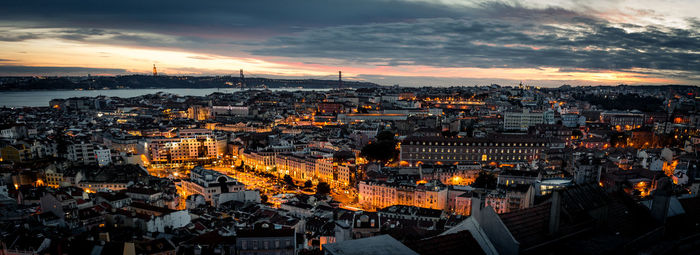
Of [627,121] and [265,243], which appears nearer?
[265,243]

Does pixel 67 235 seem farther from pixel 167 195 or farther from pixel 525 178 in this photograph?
pixel 525 178

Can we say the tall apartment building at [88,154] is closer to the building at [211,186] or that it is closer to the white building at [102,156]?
the white building at [102,156]

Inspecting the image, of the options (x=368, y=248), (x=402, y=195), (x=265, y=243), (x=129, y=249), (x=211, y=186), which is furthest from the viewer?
(x=402, y=195)

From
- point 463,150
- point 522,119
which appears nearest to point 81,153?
point 463,150

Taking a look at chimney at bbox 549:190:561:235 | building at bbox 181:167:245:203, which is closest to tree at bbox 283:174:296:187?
building at bbox 181:167:245:203

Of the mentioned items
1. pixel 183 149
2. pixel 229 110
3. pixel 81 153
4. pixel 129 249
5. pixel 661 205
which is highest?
pixel 661 205

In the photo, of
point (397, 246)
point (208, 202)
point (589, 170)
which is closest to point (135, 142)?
point (208, 202)

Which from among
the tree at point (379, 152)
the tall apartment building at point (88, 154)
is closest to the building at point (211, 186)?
the tall apartment building at point (88, 154)

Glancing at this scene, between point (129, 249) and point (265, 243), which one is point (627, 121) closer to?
point (265, 243)

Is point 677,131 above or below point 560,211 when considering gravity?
below
